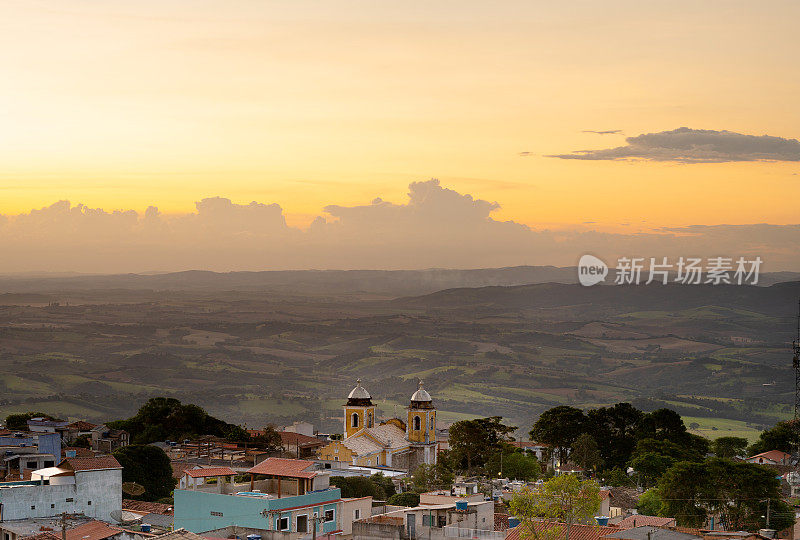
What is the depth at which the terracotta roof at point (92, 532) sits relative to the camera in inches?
979

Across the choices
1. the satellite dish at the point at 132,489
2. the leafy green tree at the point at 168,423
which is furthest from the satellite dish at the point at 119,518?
the leafy green tree at the point at 168,423

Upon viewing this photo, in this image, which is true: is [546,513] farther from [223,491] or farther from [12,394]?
[12,394]

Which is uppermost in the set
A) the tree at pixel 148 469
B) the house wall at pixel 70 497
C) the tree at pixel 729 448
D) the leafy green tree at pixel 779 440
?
the house wall at pixel 70 497

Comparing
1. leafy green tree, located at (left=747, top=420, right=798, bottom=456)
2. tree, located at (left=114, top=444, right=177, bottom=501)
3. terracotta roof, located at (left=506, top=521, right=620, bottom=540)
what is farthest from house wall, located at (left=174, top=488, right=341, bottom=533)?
leafy green tree, located at (left=747, top=420, right=798, bottom=456)

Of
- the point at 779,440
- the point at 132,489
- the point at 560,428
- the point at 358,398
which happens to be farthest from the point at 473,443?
the point at 779,440

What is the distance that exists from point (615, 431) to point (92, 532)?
163 feet

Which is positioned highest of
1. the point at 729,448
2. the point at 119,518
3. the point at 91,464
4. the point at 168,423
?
the point at 91,464

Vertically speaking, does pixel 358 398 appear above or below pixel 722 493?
below

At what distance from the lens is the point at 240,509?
26.4 metres

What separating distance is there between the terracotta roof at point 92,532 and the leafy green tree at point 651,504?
76.3ft

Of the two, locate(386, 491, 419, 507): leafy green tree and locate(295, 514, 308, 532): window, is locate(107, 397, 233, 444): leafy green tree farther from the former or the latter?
locate(295, 514, 308, 532): window

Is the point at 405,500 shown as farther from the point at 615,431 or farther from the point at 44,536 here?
the point at 615,431

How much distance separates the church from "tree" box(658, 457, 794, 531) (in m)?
28.0

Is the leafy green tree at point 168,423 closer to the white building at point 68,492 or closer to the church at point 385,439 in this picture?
the church at point 385,439
